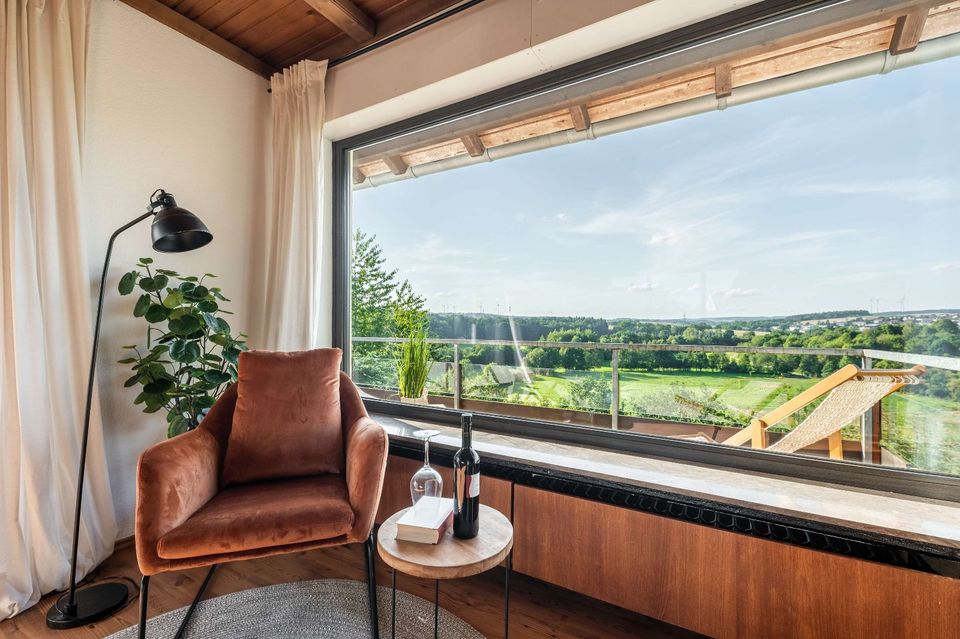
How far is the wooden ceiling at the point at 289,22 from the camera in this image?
2.35m

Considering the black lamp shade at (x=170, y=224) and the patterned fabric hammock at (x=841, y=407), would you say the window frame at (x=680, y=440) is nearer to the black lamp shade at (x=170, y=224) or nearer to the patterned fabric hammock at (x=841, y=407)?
the patterned fabric hammock at (x=841, y=407)

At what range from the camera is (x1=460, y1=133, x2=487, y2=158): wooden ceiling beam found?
8.44ft

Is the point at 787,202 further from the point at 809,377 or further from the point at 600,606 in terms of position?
the point at 600,606

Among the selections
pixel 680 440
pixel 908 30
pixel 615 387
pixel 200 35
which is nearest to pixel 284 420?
pixel 615 387

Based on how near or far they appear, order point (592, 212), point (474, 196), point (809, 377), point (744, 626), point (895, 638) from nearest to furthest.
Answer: point (895, 638), point (744, 626), point (809, 377), point (592, 212), point (474, 196)

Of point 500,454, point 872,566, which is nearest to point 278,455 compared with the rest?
point 500,454

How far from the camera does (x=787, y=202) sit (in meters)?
1.75

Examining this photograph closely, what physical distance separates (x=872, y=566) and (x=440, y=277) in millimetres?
2183

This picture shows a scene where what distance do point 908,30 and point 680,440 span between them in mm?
1646

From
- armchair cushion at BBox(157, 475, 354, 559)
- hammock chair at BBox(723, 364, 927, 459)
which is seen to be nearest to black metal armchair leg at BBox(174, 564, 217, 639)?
armchair cushion at BBox(157, 475, 354, 559)

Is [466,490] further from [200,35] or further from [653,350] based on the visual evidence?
[200,35]

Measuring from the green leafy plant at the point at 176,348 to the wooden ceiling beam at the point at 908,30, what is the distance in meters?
3.02

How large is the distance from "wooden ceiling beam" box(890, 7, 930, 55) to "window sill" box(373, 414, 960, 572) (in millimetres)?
1514

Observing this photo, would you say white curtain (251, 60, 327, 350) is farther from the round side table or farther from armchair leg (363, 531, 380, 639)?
the round side table
